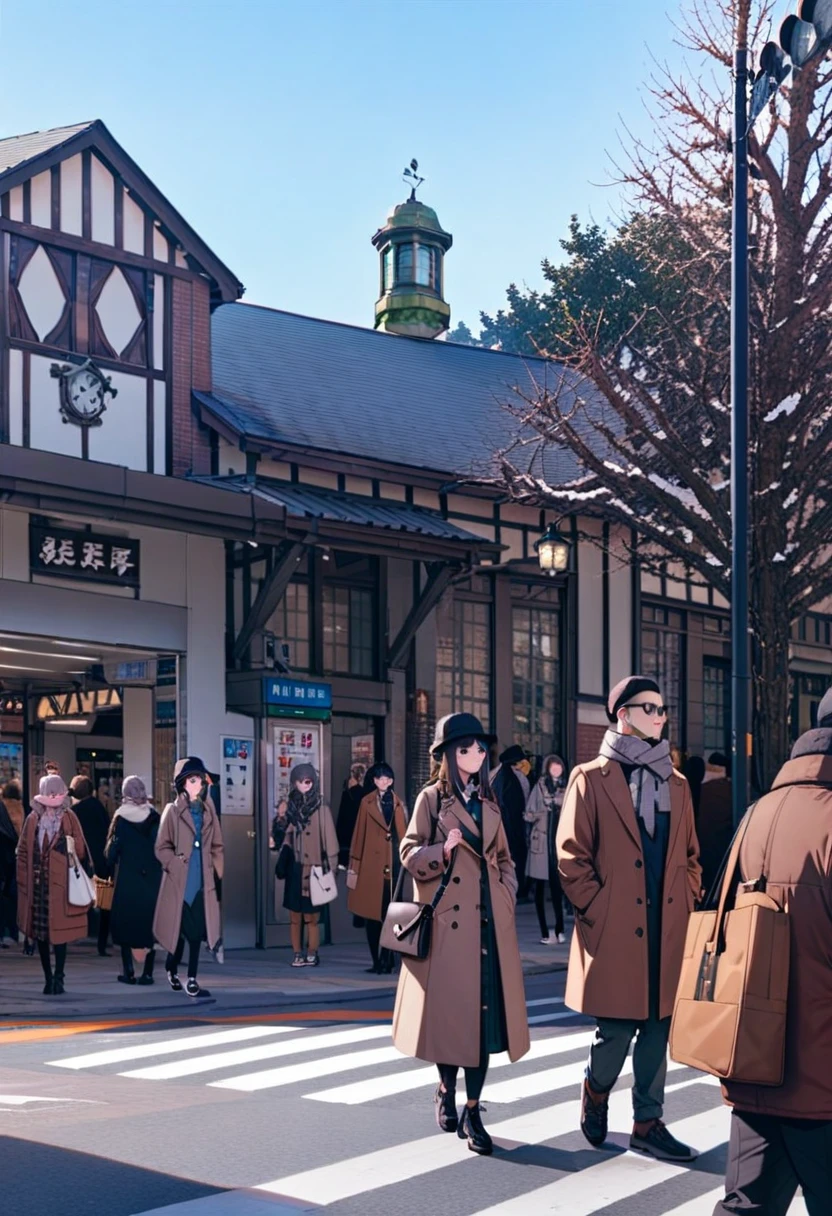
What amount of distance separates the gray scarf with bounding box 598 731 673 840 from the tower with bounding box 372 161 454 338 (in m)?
26.9

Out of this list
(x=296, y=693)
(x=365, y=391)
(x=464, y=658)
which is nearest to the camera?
(x=296, y=693)

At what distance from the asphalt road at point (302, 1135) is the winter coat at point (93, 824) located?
7.00 meters

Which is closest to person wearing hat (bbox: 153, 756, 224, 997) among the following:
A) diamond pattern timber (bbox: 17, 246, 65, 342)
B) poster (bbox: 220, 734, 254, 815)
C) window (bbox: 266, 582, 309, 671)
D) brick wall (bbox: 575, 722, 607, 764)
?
poster (bbox: 220, 734, 254, 815)

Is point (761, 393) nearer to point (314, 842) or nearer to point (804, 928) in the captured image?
point (314, 842)

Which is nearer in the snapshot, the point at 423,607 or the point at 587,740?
the point at 423,607

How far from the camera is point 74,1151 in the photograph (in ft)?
24.3

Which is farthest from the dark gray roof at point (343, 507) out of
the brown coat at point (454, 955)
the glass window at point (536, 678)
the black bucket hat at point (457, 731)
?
the brown coat at point (454, 955)

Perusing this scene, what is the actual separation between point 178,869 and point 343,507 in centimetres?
657

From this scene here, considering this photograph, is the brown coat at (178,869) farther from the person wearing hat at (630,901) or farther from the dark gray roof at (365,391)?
the person wearing hat at (630,901)

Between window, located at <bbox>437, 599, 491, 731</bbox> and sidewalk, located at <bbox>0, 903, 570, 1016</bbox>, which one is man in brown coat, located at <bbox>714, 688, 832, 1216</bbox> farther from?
window, located at <bbox>437, 599, 491, 731</bbox>

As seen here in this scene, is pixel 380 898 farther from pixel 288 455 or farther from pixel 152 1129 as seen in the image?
pixel 152 1129

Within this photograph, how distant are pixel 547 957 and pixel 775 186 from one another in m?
8.29

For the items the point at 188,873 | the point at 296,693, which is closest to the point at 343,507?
the point at 296,693

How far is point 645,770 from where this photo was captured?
7.55 metres
